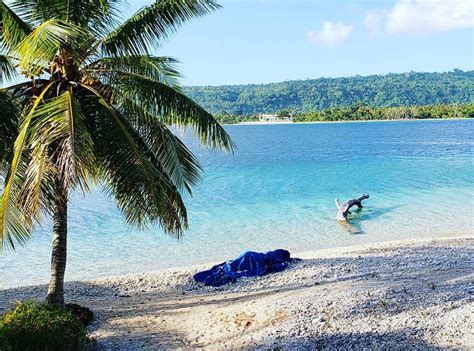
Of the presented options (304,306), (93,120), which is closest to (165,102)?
(93,120)

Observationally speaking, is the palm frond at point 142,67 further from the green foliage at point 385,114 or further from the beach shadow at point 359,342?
the green foliage at point 385,114

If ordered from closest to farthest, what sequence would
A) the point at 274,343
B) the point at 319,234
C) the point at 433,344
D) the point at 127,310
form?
the point at 433,344 → the point at 274,343 → the point at 127,310 → the point at 319,234

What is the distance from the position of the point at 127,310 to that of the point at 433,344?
214 inches

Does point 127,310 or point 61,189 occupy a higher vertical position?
point 61,189

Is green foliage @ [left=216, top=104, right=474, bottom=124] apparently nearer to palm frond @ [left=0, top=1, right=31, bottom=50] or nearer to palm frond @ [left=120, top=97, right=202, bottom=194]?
palm frond @ [left=120, top=97, right=202, bottom=194]

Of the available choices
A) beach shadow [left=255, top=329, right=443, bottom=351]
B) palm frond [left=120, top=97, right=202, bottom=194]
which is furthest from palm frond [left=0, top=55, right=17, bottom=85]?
beach shadow [left=255, top=329, right=443, bottom=351]

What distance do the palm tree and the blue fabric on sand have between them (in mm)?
3014

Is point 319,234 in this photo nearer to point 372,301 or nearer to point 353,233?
point 353,233

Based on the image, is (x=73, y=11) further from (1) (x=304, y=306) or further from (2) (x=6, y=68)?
(1) (x=304, y=306)

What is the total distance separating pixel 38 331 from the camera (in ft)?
20.7

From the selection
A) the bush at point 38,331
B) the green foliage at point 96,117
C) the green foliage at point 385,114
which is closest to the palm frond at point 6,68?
the green foliage at point 96,117

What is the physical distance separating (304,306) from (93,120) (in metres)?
4.36

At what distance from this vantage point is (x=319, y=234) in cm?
1694

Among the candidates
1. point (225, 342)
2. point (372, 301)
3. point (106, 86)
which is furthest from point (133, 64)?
point (372, 301)
